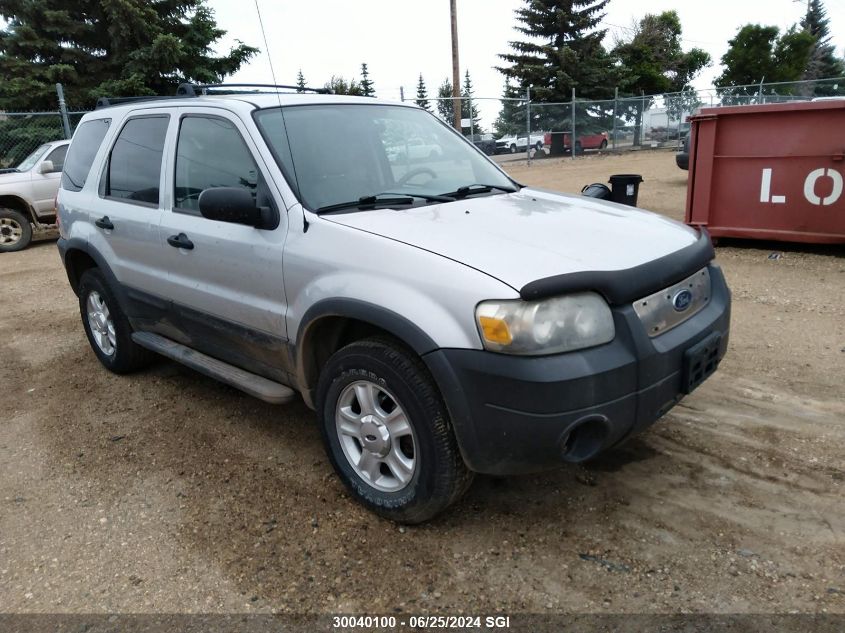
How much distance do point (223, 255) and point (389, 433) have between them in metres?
1.31

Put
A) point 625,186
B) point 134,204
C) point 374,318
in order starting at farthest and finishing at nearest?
point 625,186 < point 134,204 < point 374,318

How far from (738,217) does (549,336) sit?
6306 millimetres

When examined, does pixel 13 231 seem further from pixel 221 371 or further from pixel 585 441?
pixel 585 441

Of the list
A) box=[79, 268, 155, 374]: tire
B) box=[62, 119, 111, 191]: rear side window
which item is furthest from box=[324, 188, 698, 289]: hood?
box=[62, 119, 111, 191]: rear side window

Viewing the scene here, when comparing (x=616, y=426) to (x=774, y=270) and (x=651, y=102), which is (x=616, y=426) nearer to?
(x=774, y=270)

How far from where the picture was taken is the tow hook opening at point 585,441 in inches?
96.4

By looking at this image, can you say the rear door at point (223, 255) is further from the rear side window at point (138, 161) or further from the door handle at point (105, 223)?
the door handle at point (105, 223)

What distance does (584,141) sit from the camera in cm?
2823

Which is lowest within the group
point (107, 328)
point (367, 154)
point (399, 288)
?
point (107, 328)

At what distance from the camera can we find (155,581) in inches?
104

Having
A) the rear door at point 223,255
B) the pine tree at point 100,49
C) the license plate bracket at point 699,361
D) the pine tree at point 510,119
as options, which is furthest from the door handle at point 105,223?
the pine tree at point 510,119

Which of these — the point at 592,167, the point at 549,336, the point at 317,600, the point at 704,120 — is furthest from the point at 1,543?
the point at 592,167

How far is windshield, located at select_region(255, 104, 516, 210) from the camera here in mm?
3213

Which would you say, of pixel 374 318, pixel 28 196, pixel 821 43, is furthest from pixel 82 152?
pixel 821 43
